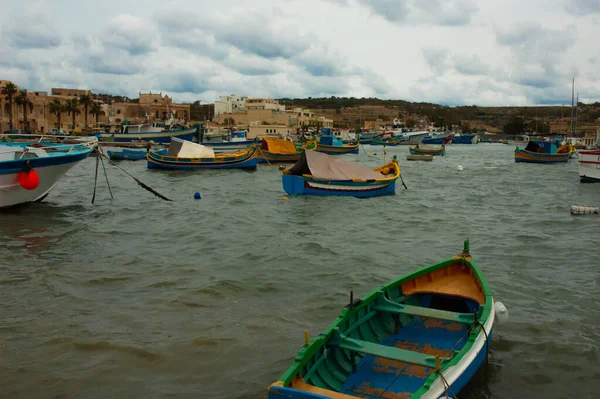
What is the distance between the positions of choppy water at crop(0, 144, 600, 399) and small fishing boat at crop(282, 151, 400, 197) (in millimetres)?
1220

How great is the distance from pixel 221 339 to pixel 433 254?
7.22 metres

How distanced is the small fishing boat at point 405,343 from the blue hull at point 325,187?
Result: 49.0 ft

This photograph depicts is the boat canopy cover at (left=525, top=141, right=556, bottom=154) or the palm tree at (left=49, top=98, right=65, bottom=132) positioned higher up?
the palm tree at (left=49, top=98, right=65, bottom=132)

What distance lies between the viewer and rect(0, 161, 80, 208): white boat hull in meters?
17.5

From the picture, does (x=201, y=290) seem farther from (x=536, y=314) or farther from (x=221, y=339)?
(x=536, y=314)

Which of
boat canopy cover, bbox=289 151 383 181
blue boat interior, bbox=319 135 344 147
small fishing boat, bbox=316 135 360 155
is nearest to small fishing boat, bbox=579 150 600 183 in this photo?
boat canopy cover, bbox=289 151 383 181

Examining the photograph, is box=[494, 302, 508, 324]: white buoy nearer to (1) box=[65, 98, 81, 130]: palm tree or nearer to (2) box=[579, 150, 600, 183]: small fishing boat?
(2) box=[579, 150, 600, 183]: small fishing boat

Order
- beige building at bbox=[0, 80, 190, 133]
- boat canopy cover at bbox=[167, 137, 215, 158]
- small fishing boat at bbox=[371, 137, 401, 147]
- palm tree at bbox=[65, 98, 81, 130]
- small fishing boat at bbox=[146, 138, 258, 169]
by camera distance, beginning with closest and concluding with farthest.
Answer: small fishing boat at bbox=[146, 138, 258, 169]
boat canopy cover at bbox=[167, 137, 215, 158]
beige building at bbox=[0, 80, 190, 133]
palm tree at bbox=[65, 98, 81, 130]
small fishing boat at bbox=[371, 137, 401, 147]

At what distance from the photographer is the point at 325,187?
2330cm

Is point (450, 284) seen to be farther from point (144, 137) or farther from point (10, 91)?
point (10, 91)

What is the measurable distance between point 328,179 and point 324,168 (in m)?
0.71

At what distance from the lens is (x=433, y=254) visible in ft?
44.0

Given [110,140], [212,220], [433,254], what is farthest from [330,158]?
[110,140]

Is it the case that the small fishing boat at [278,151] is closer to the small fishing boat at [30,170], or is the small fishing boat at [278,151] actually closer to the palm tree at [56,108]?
the small fishing boat at [30,170]
